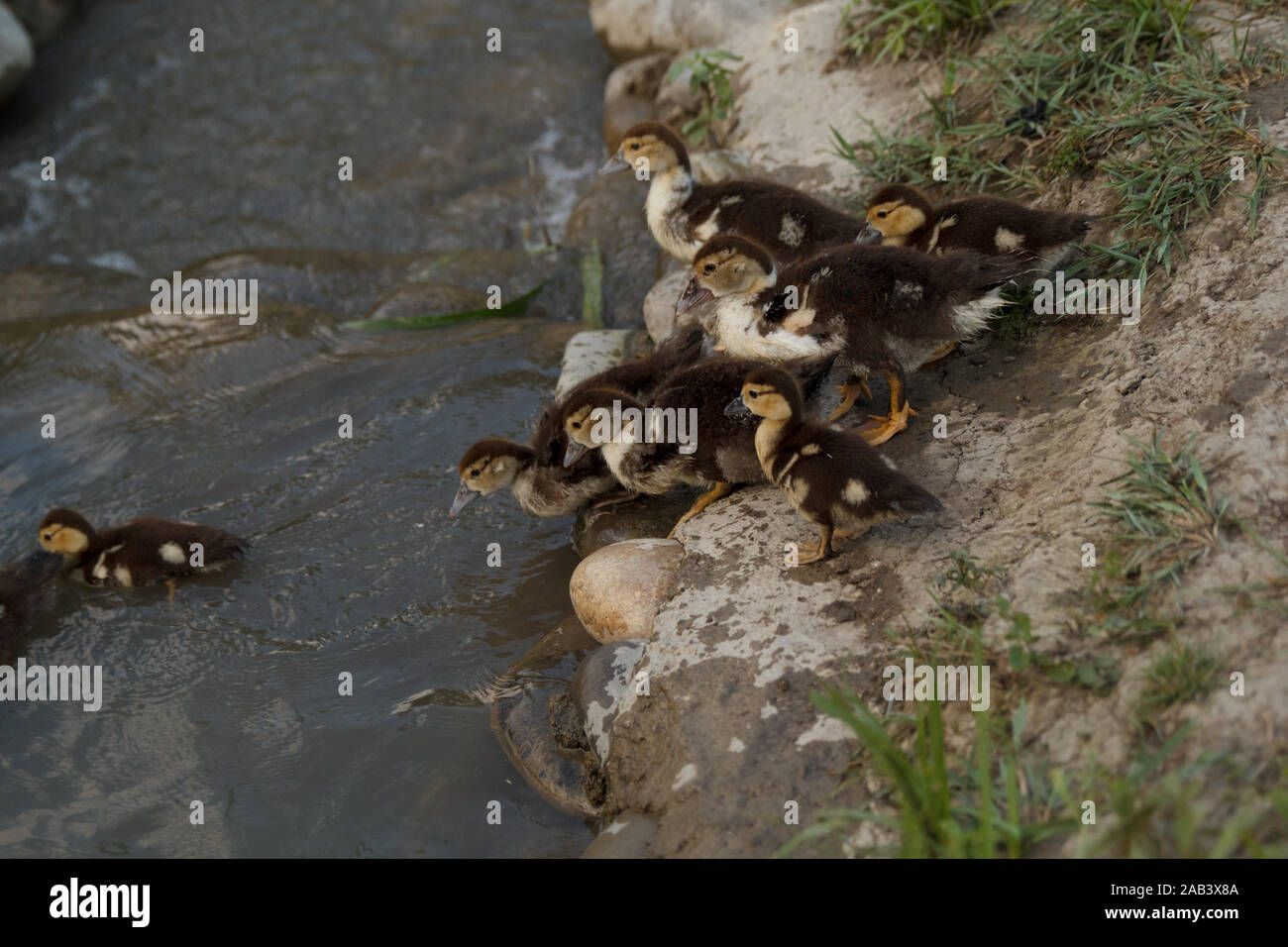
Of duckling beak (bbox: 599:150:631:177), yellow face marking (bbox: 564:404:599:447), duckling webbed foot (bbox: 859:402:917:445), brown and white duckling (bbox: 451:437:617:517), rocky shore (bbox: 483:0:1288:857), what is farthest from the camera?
duckling beak (bbox: 599:150:631:177)

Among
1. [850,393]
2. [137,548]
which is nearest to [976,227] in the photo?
[850,393]

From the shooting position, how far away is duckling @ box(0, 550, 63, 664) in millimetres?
5324

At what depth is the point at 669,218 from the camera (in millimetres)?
6406

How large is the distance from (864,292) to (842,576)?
1317 mm

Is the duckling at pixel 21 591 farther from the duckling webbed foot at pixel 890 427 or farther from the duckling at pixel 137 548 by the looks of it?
the duckling webbed foot at pixel 890 427

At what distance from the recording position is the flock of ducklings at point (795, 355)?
4.40 m

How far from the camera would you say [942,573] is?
4.00 metres

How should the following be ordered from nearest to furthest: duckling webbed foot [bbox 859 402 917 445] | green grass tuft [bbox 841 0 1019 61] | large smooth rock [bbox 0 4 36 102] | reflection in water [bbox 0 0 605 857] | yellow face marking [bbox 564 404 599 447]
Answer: reflection in water [bbox 0 0 605 857], duckling webbed foot [bbox 859 402 917 445], yellow face marking [bbox 564 404 599 447], green grass tuft [bbox 841 0 1019 61], large smooth rock [bbox 0 4 36 102]

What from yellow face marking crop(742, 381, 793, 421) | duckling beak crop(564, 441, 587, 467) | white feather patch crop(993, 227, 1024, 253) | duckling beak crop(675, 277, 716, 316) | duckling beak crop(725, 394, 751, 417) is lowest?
yellow face marking crop(742, 381, 793, 421)

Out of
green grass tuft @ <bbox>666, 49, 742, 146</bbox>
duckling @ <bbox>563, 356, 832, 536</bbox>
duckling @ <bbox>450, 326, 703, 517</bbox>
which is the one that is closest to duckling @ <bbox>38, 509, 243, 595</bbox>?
duckling @ <bbox>450, 326, 703, 517</bbox>

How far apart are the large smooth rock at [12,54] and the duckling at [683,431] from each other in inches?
338

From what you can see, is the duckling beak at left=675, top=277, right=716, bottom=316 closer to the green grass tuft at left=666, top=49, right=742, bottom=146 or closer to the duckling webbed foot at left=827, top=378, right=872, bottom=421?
the duckling webbed foot at left=827, top=378, right=872, bottom=421

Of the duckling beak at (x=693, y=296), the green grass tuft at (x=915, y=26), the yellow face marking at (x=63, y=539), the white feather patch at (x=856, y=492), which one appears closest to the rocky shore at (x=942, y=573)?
the white feather patch at (x=856, y=492)

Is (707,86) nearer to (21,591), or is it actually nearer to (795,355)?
(795,355)
